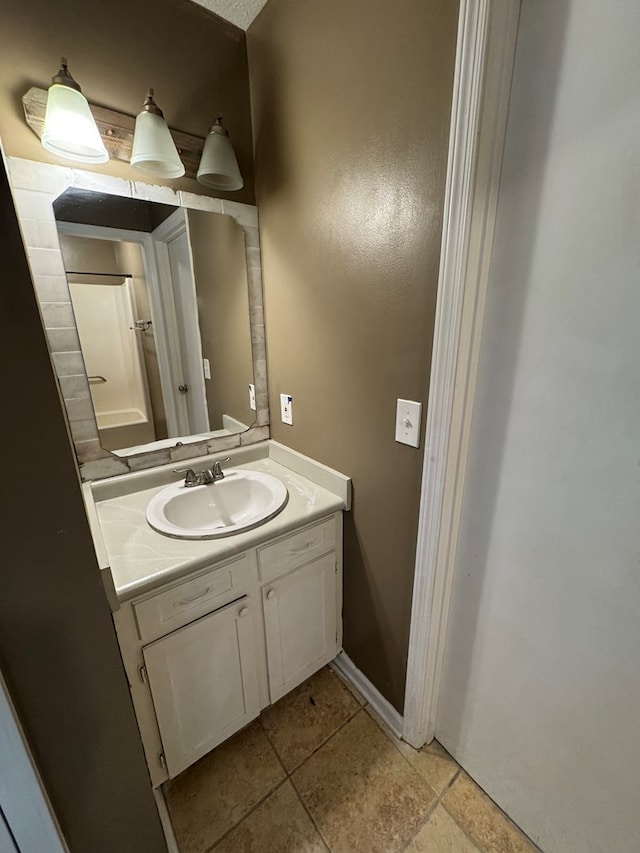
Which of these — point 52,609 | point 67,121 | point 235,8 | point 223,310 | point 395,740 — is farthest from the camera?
point 223,310

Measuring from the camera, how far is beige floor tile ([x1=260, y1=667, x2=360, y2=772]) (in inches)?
48.4

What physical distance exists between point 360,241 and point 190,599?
1.13m

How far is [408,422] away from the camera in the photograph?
3.19ft

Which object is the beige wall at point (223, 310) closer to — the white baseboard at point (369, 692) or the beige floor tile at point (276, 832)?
Answer: the white baseboard at point (369, 692)

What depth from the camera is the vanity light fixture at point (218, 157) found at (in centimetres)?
117

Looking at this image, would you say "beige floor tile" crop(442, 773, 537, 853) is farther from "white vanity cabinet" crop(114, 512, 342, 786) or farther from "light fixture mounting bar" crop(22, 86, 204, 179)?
"light fixture mounting bar" crop(22, 86, 204, 179)

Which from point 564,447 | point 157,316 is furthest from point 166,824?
point 157,316

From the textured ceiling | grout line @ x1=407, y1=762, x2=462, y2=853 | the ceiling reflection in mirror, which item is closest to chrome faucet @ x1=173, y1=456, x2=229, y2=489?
the ceiling reflection in mirror

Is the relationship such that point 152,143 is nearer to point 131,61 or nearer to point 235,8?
point 131,61

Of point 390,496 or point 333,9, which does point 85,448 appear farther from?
point 333,9

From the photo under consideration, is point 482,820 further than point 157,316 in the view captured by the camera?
No

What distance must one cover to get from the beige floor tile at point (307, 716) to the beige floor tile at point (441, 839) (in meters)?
0.37

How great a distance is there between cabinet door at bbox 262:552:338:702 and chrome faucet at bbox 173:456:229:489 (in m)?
0.46

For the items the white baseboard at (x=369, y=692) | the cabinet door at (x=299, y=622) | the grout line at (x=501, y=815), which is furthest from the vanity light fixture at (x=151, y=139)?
the grout line at (x=501, y=815)
